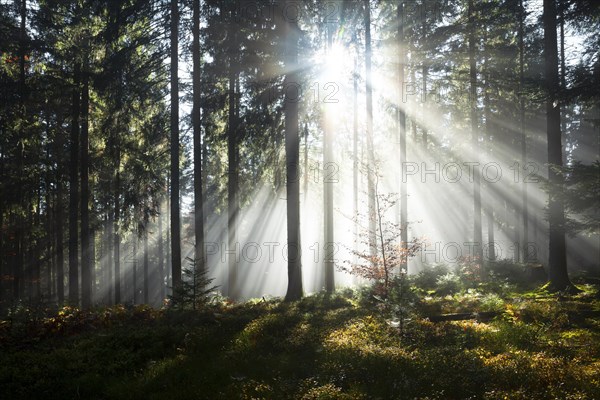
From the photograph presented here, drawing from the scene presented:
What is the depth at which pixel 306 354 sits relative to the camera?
371 inches

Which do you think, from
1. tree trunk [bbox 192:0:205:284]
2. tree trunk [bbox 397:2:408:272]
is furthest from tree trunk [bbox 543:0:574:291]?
tree trunk [bbox 192:0:205:284]

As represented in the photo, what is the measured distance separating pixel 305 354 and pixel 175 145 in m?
10.3

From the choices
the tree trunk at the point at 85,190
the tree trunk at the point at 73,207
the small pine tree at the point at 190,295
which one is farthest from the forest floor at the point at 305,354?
the tree trunk at the point at 73,207

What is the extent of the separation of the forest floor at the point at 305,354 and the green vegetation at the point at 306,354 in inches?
1.2

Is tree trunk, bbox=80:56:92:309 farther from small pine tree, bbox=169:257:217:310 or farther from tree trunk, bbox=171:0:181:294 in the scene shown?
small pine tree, bbox=169:257:217:310

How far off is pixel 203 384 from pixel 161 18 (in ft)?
49.7

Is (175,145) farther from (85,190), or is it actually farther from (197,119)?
(85,190)

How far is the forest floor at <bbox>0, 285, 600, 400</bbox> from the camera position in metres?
7.16

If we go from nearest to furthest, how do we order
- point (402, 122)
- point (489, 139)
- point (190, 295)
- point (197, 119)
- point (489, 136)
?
1. point (190, 295)
2. point (197, 119)
3. point (402, 122)
4. point (489, 136)
5. point (489, 139)

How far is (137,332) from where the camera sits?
1062cm

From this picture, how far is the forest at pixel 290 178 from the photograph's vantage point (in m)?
8.17

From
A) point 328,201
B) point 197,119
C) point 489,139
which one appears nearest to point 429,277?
point 328,201

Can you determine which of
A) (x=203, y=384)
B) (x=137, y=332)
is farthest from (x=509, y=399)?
(x=137, y=332)

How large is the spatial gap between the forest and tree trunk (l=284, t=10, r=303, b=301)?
79 mm
